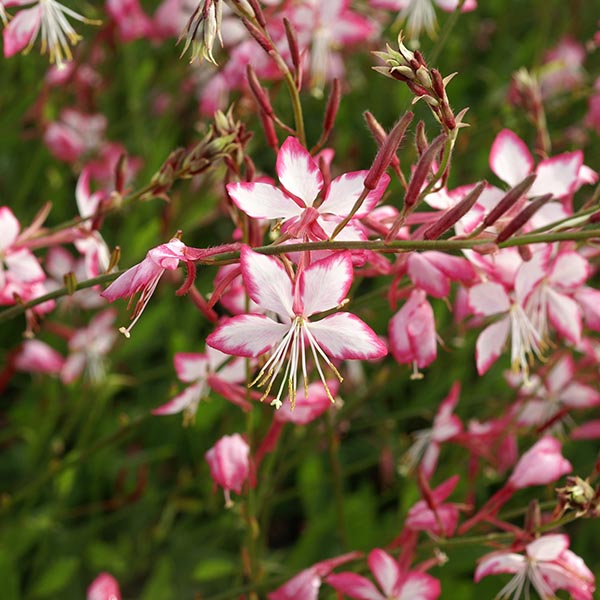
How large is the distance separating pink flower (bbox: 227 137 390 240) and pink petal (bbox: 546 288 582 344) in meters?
0.37

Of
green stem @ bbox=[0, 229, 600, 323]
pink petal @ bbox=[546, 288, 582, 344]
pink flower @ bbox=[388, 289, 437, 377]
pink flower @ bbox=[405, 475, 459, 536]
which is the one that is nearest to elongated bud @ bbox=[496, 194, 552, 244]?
green stem @ bbox=[0, 229, 600, 323]

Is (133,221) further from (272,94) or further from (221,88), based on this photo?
(272,94)

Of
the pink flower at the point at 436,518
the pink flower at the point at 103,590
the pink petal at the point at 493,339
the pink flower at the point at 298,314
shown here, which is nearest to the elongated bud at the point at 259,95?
the pink flower at the point at 298,314

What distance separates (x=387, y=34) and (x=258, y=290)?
1.83 metres

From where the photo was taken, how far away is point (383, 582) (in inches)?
44.9

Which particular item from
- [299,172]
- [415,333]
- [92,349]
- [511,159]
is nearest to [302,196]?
[299,172]

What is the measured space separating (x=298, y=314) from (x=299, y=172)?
0.45 feet

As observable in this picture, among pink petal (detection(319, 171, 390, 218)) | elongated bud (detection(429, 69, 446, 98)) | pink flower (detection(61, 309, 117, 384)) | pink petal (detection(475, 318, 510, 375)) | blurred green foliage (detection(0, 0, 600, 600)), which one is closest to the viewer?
elongated bud (detection(429, 69, 446, 98))

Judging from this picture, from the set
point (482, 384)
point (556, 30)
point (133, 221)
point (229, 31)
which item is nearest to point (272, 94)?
point (229, 31)

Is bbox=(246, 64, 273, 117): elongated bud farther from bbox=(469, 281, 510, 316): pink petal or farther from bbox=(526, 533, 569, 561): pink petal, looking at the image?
bbox=(526, 533, 569, 561): pink petal

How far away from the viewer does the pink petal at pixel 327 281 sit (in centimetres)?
82

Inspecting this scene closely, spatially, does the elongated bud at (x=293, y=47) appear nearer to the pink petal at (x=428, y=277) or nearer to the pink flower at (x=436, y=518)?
the pink petal at (x=428, y=277)

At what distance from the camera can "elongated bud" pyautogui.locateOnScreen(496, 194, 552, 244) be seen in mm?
790

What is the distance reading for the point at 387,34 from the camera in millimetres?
2473
